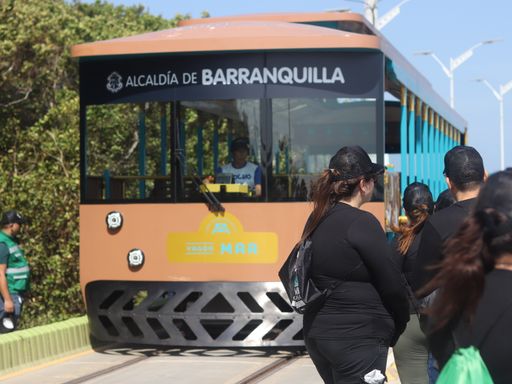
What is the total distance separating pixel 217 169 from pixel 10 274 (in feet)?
7.06

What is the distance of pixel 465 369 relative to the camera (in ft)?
10.5

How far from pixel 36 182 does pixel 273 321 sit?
10432 mm

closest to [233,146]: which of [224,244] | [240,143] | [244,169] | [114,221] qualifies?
[240,143]

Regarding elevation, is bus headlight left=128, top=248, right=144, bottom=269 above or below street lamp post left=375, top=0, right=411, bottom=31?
below

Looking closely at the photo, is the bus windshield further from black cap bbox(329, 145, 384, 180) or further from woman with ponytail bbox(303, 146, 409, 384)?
woman with ponytail bbox(303, 146, 409, 384)

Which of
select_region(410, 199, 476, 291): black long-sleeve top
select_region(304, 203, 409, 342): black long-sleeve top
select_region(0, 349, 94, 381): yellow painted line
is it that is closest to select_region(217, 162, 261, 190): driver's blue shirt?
select_region(0, 349, 94, 381): yellow painted line

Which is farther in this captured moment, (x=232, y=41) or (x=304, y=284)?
(x=232, y=41)

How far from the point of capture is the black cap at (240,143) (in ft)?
38.6

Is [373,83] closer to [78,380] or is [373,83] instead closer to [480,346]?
[78,380]

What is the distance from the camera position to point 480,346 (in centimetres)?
333

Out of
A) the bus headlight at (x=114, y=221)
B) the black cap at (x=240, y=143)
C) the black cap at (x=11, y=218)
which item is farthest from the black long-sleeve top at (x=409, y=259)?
the black cap at (x=11, y=218)

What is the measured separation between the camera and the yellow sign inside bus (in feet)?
37.8

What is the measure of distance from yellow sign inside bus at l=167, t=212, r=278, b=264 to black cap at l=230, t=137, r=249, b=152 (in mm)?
640

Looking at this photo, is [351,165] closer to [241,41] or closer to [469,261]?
[469,261]
